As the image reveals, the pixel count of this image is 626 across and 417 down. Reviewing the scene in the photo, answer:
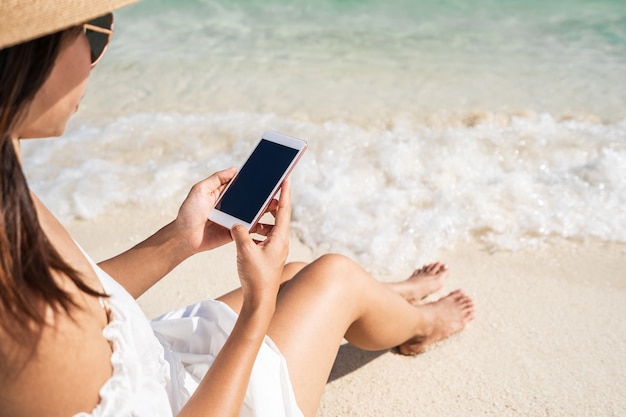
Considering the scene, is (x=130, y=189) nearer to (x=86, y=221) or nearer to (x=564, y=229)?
(x=86, y=221)

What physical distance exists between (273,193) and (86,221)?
83.2 inches

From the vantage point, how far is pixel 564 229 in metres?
3.54

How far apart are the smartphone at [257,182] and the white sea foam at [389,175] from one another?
1392 millimetres

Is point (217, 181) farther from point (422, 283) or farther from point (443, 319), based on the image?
point (422, 283)

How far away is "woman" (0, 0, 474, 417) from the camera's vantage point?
1280 millimetres

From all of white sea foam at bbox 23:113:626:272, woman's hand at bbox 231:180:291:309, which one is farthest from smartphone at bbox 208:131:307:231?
white sea foam at bbox 23:113:626:272

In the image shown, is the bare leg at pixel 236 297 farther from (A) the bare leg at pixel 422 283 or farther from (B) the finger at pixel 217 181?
(A) the bare leg at pixel 422 283

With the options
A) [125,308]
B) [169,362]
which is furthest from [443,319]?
[125,308]

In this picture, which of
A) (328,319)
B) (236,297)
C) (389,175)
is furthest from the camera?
(389,175)

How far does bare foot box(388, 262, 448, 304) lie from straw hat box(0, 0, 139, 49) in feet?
6.64

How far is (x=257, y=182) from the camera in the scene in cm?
208

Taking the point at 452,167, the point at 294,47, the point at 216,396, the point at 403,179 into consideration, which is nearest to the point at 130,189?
the point at 403,179

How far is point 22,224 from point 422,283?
210 centimetres

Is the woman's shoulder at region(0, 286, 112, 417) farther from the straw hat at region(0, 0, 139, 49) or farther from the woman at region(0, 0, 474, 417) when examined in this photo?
the straw hat at region(0, 0, 139, 49)
